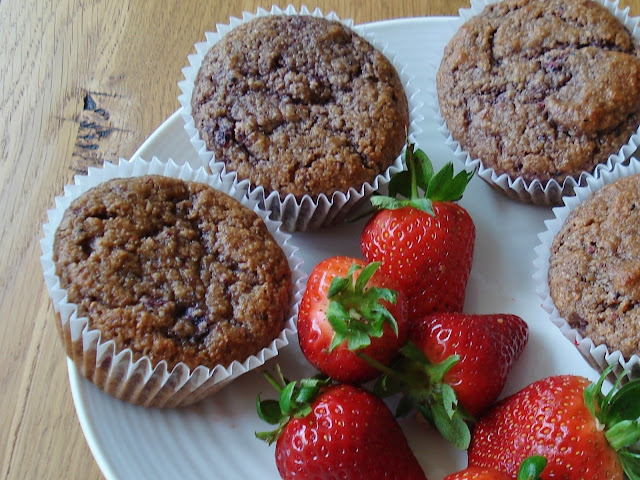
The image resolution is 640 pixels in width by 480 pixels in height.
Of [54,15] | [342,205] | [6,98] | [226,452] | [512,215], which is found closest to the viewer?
[226,452]

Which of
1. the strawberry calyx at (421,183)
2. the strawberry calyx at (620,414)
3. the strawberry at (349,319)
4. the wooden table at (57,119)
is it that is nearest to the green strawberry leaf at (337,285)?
the strawberry at (349,319)

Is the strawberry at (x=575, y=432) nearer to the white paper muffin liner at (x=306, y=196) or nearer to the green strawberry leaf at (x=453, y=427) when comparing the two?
the green strawberry leaf at (x=453, y=427)

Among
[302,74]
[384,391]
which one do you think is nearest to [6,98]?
[302,74]

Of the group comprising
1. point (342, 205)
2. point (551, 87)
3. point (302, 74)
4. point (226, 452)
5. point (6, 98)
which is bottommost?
point (226, 452)

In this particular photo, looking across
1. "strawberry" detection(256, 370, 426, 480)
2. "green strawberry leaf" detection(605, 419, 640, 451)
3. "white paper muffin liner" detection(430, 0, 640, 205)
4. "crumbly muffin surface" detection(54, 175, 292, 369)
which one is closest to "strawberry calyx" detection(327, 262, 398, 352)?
"strawberry" detection(256, 370, 426, 480)

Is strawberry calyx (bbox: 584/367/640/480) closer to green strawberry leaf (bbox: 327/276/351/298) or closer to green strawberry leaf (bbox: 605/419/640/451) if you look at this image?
green strawberry leaf (bbox: 605/419/640/451)

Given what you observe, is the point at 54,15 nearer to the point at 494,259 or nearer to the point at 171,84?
the point at 171,84

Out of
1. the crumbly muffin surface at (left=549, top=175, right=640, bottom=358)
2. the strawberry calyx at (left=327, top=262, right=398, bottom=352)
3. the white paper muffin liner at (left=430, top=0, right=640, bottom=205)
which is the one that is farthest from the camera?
the white paper muffin liner at (left=430, top=0, right=640, bottom=205)

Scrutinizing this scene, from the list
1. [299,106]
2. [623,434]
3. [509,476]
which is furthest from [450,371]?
[299,106]
